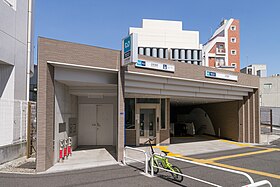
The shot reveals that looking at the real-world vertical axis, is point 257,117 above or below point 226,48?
below

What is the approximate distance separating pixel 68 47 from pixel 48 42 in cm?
74

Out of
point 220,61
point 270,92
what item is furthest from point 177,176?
point 220,61

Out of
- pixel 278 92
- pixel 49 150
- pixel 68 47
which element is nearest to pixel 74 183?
pixel 49 150

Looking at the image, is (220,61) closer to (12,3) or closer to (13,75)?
(12,3)

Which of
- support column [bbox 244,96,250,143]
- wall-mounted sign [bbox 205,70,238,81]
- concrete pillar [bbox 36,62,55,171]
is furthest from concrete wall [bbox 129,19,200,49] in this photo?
concrete pillar [bbox 36,62,55,171]

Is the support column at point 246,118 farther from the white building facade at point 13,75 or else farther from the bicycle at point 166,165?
the white building facade at point 13,75

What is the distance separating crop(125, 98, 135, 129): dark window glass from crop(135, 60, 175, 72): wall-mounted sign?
11.6 ft

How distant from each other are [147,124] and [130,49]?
21.9 ft

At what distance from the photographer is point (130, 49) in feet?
32.2

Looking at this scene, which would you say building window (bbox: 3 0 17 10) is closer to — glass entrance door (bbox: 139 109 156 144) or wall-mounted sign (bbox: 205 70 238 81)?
glass entrance door (bbox: 139 109 156 144)

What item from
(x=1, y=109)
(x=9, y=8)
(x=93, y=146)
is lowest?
(x=93, y=146)

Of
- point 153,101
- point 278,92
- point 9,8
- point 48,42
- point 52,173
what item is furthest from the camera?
point 278,92

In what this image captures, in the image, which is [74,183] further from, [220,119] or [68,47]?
[220,119]

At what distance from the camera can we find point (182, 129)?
21672 mm
